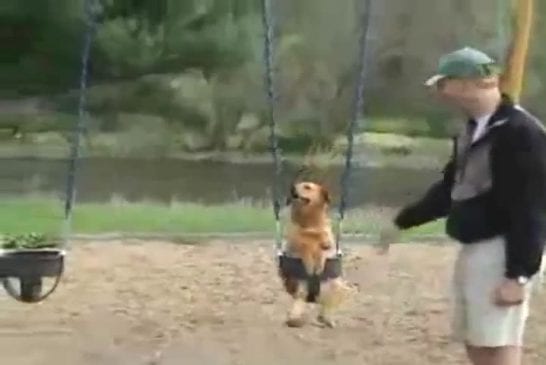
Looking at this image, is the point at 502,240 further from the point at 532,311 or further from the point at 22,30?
the point at 22,30

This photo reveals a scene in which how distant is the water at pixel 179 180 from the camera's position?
38.0ft

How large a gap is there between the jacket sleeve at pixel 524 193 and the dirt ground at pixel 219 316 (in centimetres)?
173

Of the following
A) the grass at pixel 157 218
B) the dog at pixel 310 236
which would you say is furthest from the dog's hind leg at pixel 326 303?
the grass at pixel 157 218

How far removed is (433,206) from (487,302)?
0.35 m

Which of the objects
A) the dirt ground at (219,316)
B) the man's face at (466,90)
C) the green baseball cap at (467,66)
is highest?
the green baseball cap at (467,66)

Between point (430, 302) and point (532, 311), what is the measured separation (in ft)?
1.44

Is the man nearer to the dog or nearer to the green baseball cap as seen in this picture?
the green baseball cap

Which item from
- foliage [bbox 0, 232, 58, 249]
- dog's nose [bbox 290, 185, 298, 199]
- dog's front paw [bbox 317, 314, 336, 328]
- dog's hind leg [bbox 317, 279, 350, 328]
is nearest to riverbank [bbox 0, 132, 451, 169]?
dog's front paw [bbox 317, 314, 336, 328]

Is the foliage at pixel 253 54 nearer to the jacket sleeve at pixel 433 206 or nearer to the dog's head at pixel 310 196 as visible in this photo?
the dog's head at pixel 310 196

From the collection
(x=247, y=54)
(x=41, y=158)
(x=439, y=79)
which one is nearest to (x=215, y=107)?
(x=247, y=54)

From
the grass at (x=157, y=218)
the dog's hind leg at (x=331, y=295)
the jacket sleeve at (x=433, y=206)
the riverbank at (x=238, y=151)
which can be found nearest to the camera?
the jacket sleeve at (x=433, y=206)

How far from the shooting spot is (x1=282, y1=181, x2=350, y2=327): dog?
4738 millimetres

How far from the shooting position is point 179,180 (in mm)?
12188

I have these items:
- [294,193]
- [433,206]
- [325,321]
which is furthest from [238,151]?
[433,206]
